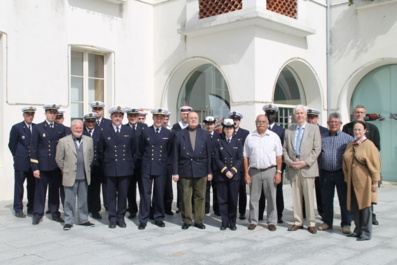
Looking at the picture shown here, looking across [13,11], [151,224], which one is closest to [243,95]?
[151,224]

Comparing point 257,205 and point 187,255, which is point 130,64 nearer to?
point 257,205

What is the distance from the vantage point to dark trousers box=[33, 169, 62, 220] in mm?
6988

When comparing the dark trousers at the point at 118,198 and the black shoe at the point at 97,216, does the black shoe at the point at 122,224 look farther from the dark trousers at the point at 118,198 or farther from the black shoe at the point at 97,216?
the black shoe at the point at 97,216

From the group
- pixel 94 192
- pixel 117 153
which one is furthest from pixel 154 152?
pixel 94 192

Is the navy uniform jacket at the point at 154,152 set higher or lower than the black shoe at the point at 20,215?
higher

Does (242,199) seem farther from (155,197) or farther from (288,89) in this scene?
(288,89)

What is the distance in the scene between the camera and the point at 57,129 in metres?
7.25

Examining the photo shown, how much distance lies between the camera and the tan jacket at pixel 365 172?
18.8 ft

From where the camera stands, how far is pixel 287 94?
1167 cm

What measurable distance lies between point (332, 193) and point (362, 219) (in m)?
0.64

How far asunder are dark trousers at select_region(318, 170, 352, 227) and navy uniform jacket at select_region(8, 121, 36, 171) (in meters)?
4.77

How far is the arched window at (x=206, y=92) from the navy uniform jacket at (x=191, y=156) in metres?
4.57

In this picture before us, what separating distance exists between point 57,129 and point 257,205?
340cm

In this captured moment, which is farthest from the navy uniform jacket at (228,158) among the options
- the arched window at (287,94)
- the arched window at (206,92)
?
the arched window at (287,94)
